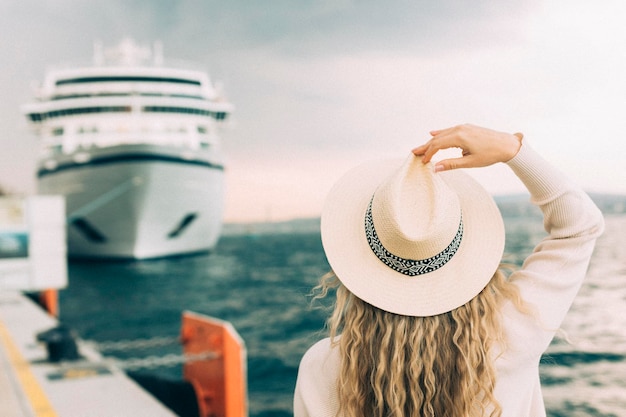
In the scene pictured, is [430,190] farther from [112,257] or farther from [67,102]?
[67,102]

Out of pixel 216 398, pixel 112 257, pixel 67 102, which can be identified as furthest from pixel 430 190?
pixel 67 102

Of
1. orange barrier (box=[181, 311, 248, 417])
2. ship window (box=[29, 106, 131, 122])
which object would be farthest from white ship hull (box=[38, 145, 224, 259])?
orange barrier (box=[181, 311, 248, 417])

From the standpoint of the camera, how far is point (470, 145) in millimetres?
1045

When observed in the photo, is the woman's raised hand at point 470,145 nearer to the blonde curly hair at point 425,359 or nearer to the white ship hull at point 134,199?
the blonde curly hair at point 425,359

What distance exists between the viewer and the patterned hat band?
105cm

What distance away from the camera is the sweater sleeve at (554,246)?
103cm

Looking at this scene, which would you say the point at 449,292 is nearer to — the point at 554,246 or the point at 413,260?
the point at 413,260

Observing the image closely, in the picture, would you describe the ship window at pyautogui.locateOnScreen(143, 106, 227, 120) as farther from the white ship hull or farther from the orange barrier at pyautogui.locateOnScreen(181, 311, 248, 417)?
the orange barrier at pyautogui.locateOnScreen(181, 311, 248, 417)

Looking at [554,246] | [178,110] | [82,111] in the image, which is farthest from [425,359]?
[82,111]

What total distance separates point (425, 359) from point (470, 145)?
382 mm

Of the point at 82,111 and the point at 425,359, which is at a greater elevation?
the point at 425,359

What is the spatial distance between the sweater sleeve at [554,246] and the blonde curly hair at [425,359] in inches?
1.8

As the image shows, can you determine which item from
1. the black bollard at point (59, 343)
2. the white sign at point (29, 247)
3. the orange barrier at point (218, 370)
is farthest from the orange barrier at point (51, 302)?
the orange barrier at point (218, 370)

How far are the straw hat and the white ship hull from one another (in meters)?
28.2
